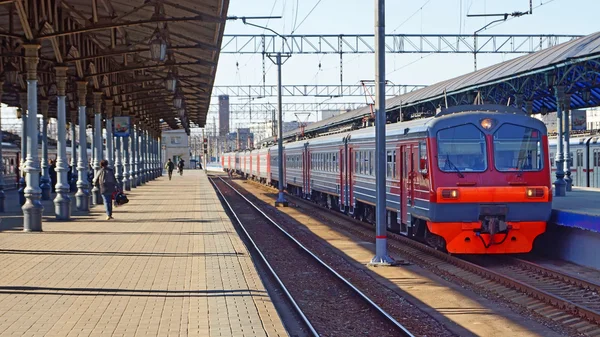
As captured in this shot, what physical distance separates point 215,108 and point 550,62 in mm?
64018

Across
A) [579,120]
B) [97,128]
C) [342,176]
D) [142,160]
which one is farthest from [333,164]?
[579,120]

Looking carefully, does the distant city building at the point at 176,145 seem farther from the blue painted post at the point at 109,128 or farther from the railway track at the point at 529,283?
the railway track at the point at 529,283

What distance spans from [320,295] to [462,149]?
4287 millimetres

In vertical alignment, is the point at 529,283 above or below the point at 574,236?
below

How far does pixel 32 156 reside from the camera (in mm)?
18188

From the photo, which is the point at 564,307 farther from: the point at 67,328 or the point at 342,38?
the point at 342,38

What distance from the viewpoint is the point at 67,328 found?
8.19 meters

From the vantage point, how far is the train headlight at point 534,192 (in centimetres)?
1497

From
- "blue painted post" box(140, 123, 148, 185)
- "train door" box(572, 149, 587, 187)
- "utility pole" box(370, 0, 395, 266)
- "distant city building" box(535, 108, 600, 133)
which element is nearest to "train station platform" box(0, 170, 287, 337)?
"utility pole" box(370, 0, 395, 266)

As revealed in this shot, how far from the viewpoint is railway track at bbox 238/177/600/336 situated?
34.4 feet

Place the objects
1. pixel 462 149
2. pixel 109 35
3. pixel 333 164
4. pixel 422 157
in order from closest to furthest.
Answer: pixel 462 149 → pixel 422 157 → pixel 109 35 → pixel 333 164

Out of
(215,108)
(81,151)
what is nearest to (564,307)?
(81,151)

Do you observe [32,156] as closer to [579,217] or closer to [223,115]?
[579,217]

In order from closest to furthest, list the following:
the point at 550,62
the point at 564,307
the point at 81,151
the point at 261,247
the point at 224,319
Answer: the point at 224,319 < the point at 564,307 < the point at 261,247 < the point at 550,62 < the point at 81,151
